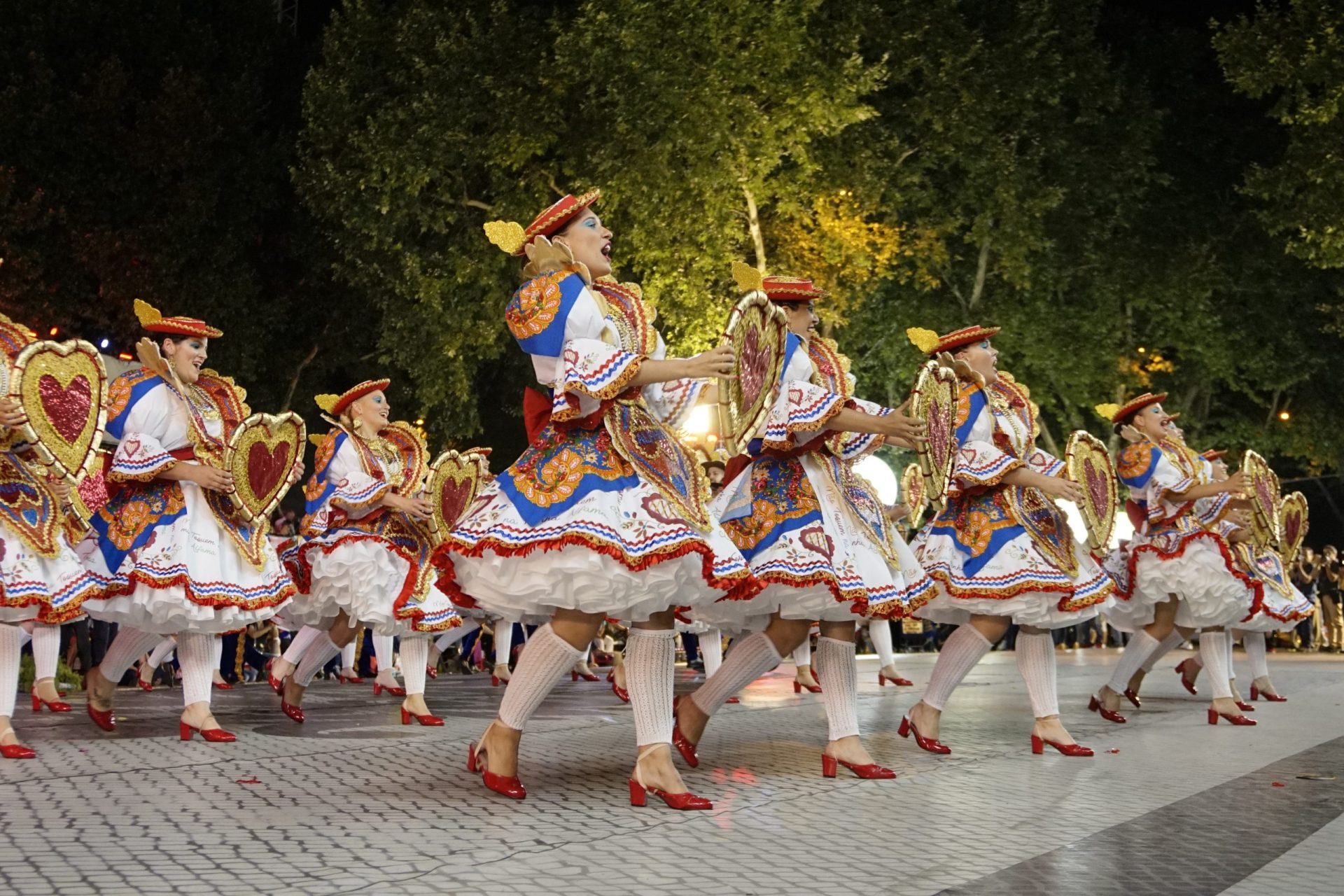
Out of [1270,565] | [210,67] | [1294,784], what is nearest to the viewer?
[1294,784]

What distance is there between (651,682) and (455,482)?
19.9 feet

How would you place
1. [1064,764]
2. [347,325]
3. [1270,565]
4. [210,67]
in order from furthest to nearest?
[347,325], [210,67], [1270,565], [1064,764]

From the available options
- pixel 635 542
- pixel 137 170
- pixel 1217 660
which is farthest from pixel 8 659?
pixel 137 170

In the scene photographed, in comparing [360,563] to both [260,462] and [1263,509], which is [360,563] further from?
[1263,509]

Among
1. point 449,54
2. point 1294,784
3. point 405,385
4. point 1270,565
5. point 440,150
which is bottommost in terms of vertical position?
point 1294,784

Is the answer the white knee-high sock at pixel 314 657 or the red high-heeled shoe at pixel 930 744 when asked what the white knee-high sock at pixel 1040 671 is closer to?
the red high-heeled shoe at pixel 930 744

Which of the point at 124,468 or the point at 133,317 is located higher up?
the point at 133,317

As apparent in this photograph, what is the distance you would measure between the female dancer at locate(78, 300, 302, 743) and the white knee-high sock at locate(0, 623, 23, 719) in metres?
0.53

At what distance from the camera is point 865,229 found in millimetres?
21594

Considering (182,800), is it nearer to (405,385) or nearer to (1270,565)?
(1270,565)

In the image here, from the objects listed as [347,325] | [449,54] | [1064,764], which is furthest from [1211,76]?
A: [1064,764]

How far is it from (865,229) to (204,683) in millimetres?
15191

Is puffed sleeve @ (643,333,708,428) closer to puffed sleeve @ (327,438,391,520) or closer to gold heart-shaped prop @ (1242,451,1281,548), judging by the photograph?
puffed sleeve @ (327,438,391,520)

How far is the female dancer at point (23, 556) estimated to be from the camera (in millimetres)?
6945
